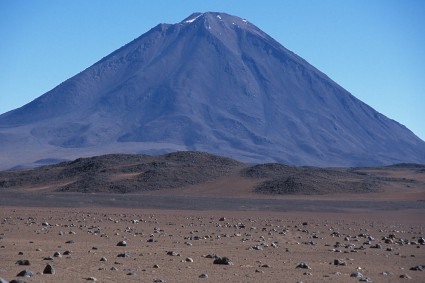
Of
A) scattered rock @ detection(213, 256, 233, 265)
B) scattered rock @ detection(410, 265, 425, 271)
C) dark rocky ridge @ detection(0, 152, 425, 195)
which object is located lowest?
scattered rock @ detection(410, 265, 425, 271)

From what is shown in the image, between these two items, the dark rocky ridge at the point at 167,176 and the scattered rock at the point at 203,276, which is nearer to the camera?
the scattered rock at the point at 203,276

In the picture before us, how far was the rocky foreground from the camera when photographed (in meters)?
12.6

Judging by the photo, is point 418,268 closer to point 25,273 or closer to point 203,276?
point 203,276

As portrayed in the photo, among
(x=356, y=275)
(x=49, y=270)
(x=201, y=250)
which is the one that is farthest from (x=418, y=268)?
(x=49, y=270)

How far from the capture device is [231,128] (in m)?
180

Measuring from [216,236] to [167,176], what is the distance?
122 feet

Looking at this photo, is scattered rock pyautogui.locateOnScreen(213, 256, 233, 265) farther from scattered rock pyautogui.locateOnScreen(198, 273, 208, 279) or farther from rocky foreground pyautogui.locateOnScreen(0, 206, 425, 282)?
scattered rock pyautogui.locateOnScreen(198, 273, 208, 279)

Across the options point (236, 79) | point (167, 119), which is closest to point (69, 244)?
point (167, 119)

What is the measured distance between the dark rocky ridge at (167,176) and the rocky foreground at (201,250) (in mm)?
25673

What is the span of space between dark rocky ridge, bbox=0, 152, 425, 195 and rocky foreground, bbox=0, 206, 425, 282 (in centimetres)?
2567

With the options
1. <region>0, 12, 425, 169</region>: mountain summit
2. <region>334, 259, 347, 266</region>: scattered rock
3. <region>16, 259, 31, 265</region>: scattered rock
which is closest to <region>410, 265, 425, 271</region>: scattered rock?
<region>334, 259, 347, 266</region>: scattered rock

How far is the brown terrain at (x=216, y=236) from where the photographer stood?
12969mm

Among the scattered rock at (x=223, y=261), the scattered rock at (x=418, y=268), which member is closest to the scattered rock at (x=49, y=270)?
the scattered rock at (x=223, y=261)

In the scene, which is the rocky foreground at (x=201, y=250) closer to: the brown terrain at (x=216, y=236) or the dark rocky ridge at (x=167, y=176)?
the brown terrain at (x=216, y=236)
